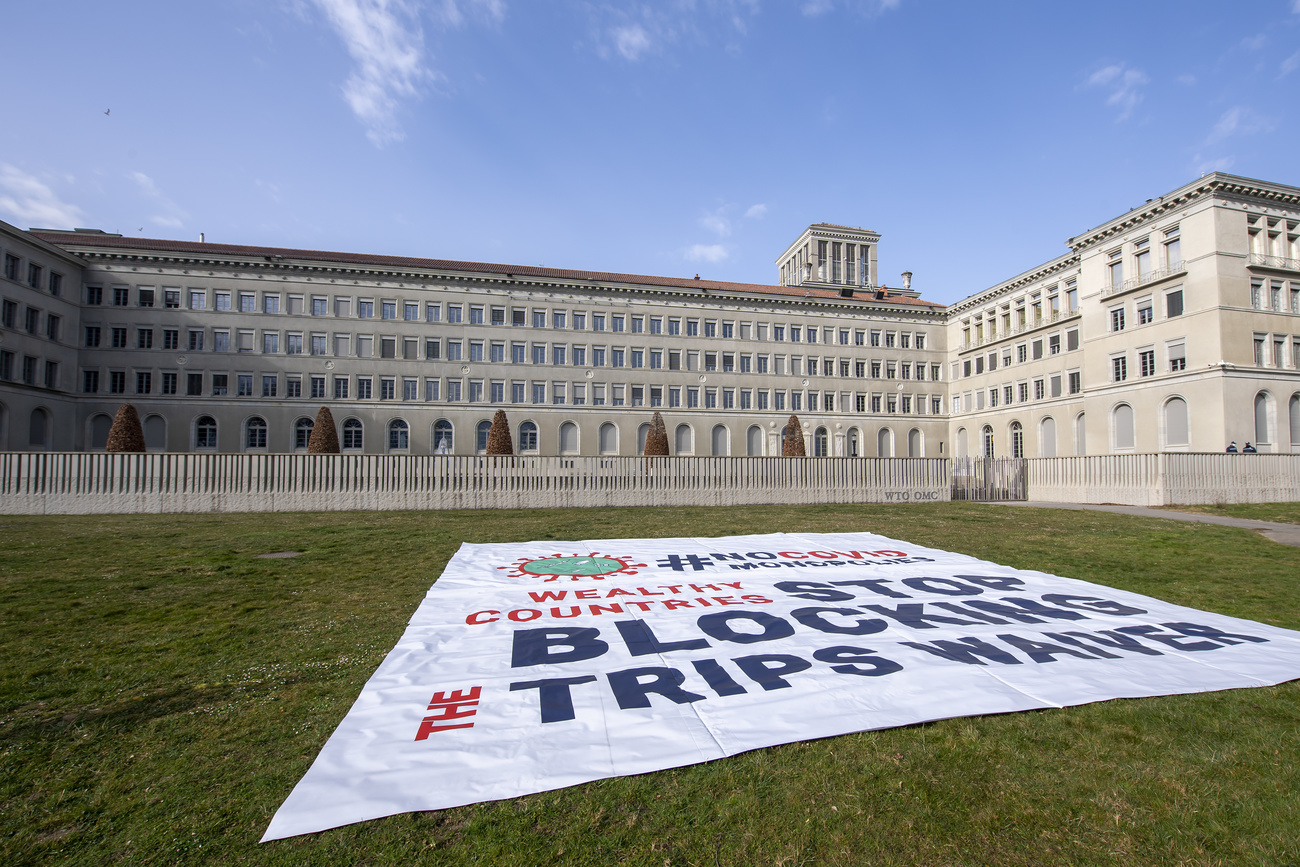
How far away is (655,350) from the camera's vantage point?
166 feet

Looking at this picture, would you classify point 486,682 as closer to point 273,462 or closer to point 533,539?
point 533,539

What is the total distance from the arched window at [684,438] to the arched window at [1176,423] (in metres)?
29.8

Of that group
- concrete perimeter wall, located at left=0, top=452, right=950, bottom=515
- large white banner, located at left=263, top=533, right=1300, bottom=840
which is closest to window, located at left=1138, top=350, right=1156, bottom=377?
concrete perimeter wall, located at left=0, top=452, right=950, bottom=515

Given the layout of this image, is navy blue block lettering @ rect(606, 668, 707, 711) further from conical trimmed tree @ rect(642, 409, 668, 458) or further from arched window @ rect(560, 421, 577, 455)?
arched window @ rect(560, 421, 577, 455)

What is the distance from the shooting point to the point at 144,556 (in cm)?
836

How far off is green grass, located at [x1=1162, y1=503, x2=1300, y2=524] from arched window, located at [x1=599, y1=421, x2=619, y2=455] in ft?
116

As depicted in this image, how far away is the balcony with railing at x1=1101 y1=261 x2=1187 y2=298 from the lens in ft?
111

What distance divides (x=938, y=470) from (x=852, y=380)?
3421cm

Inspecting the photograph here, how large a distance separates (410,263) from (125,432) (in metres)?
24.6

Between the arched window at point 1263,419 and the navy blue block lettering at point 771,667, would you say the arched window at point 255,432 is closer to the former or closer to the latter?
the navy blue block lettering at point 771,667

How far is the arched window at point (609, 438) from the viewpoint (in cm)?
4844

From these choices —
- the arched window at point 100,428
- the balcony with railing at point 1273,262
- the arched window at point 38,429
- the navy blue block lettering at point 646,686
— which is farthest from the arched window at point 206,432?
the balcony with railing at point 1273,262

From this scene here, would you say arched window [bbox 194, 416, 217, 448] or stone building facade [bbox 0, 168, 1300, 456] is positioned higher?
stone building facade [bbox 0, 168, 1300, 456]

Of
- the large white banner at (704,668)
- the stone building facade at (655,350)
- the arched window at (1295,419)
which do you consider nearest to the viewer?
the large white banner at (704,668)
